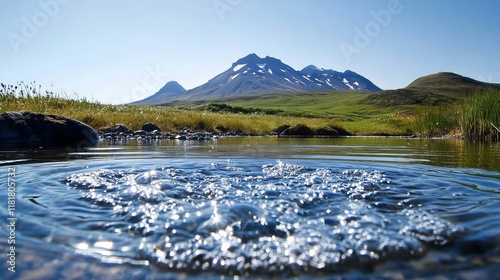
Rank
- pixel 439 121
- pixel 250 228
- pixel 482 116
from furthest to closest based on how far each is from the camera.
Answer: pixel 439 121, pixel 482 116, pixel 250 228

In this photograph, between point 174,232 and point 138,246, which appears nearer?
point 138,246

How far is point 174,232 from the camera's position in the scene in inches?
95.7

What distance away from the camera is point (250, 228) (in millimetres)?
2504

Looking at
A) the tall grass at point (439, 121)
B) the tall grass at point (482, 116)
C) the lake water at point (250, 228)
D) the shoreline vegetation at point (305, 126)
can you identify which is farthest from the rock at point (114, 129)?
the tall grass at point (439, 121)

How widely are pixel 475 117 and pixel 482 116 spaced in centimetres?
44

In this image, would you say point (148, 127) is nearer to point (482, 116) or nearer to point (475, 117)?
point (475, 117)

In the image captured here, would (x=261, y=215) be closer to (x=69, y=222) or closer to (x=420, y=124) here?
(x=69, y=222)

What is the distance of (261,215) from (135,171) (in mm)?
3060

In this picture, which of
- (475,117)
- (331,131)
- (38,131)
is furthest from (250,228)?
(331,131)

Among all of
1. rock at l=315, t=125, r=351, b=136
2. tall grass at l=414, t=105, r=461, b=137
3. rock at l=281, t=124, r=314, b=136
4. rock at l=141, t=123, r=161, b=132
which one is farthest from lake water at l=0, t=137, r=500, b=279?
rock at l=315, t=125, r=351, b=136

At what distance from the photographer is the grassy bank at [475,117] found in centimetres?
1422

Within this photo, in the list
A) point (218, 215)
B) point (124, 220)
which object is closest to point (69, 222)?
point (124, 220)

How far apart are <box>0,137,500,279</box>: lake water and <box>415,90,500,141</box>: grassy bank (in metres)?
11.9

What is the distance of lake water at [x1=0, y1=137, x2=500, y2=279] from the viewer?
1.89m
